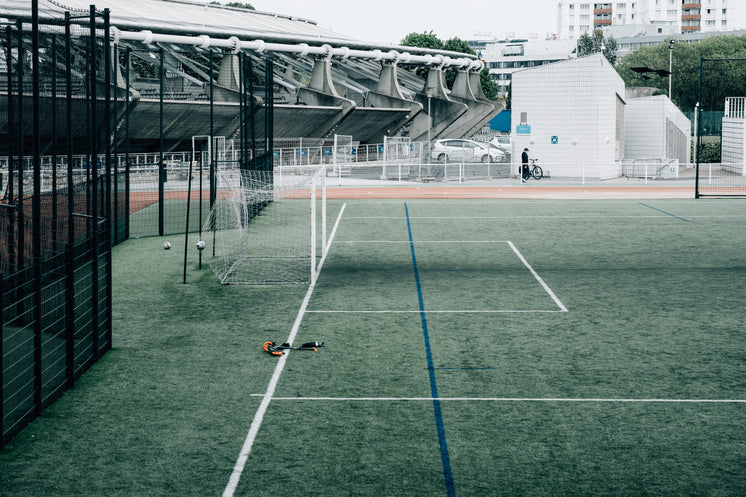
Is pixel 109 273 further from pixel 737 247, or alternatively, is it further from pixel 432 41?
pixel 432 41

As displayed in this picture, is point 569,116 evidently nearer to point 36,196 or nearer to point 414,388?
point 414,388

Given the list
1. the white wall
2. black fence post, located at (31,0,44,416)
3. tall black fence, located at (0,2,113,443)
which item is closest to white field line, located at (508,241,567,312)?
tall black fence, located at (0,2,113,443)

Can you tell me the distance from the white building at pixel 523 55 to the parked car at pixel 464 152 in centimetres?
11578

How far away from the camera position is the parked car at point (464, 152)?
171ft

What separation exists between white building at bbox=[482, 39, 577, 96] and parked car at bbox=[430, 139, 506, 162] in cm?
11578

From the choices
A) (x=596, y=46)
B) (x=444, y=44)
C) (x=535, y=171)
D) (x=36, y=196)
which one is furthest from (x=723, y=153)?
(x=596, y=46)

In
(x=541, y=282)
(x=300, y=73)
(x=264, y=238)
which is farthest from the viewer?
(x=300, y=73)

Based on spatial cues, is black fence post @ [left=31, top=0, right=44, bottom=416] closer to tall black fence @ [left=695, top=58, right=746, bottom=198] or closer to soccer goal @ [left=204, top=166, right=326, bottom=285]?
soccer goal @ [left=204, top=166, right=326, bottom=285]

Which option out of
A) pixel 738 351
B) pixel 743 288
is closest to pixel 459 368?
pixel 738 351

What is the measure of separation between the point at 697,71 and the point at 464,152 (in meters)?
58.1

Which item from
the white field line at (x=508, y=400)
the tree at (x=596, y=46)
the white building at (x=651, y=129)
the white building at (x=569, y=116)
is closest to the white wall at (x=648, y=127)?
the white building at (x=651, y=129)

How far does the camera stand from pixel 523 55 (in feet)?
600

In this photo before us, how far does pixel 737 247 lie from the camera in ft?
65.8

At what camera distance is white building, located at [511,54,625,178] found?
134 ft
